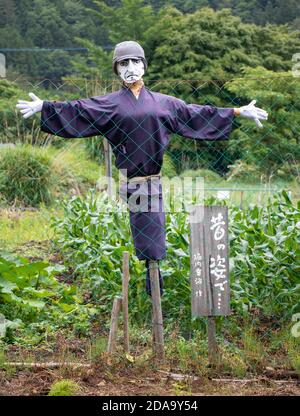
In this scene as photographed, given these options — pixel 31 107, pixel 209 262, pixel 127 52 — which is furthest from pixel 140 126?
pixel 209 262

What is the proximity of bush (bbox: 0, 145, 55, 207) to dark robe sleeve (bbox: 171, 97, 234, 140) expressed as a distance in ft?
16.8

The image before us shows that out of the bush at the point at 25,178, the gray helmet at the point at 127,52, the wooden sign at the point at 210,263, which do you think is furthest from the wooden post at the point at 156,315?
the bush at the point at 25,178

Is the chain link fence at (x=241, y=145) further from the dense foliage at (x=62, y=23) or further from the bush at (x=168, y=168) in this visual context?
the dense foliage at (x=62, y=23)

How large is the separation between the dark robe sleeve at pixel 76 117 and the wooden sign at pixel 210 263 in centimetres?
75

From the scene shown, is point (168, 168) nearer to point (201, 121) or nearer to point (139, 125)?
point (201, 121)

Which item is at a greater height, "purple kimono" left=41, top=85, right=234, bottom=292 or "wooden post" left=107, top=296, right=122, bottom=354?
Result: "purple kimono" left=41, top=85, right=234, bottom=292

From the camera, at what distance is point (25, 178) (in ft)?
33.1

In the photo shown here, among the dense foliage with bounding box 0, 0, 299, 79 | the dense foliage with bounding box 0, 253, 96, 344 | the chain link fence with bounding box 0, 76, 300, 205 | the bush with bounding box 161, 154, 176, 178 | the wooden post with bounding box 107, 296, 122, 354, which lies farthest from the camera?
the dense foliage with bounding box 0, 0, 299, 79

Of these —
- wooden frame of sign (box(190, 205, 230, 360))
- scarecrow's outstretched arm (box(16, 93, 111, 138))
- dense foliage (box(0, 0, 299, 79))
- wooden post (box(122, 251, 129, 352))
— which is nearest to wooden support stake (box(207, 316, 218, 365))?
wooden frame of sign (box(190, 205, 230, 360))

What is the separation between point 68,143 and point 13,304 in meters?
6.36

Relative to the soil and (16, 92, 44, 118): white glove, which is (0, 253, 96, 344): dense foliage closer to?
the soil

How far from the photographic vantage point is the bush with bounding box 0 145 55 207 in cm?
1009

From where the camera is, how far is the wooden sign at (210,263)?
496 cm

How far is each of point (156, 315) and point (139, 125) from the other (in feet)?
3.57
